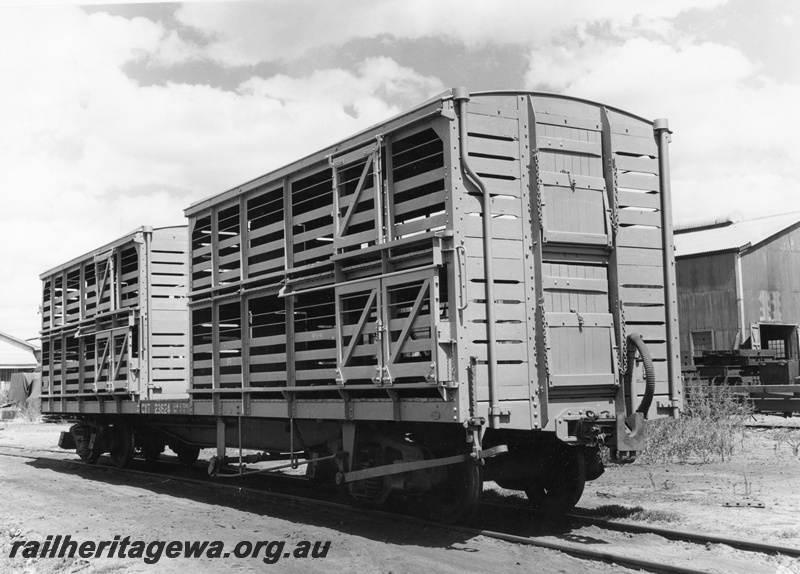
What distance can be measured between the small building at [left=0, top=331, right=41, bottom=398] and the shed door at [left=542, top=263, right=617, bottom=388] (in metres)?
46.8

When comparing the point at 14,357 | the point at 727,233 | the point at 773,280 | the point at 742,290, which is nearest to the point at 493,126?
the point at 742,290

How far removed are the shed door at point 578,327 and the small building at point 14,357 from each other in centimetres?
4676

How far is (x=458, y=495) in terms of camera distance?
8102 mm

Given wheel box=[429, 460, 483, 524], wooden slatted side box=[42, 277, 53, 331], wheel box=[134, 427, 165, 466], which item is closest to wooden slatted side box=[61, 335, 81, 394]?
wooden slatted side box=[42, 277, 53, 331]

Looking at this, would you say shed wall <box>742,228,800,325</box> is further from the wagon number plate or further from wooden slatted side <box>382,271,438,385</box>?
wooden slatted side <box>382,271,438,385</box>

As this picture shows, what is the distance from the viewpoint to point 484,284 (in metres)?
7.50

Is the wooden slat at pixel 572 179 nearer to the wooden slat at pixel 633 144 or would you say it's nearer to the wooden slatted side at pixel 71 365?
the wooden slat at pixel 633 144

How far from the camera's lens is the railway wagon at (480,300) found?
7.48 metres

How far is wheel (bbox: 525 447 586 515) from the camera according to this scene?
8.62m

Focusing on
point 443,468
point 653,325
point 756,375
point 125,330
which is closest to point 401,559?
point 443,468

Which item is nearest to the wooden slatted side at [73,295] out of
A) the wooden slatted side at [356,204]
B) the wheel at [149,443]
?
the wheel at [149,443]

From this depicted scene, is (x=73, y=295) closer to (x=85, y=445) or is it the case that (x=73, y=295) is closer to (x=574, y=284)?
(x=85, y=445)

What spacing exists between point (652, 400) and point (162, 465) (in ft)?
34.1

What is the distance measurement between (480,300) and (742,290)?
19.3 meters
